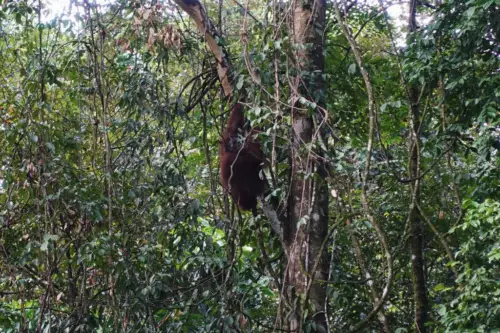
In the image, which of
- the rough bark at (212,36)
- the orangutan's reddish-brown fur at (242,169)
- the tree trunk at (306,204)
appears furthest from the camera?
the orangutan's reddish-brown fur at (242,169)

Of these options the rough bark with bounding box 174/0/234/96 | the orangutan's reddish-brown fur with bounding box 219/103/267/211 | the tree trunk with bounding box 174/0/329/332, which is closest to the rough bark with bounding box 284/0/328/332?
the tree trunk with bounding box 174/0/329/332

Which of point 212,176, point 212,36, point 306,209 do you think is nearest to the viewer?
point 306,209

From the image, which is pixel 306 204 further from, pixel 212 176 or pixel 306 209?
pixel 212 176

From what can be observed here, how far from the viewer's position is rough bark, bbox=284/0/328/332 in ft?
8.87

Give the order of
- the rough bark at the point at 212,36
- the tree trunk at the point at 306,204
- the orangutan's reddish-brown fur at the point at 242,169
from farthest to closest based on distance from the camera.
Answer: the orangutan's reddish-brown fur at the point at 242,169
the rough bark at the point at 212,36
the tree trunk at the point at 306,204

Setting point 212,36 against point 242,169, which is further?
point 242,169

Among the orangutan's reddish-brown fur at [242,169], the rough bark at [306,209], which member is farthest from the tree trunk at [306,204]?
the orangutan's reddish-brown fur at [242,169]

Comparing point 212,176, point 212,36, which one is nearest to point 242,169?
point 212,176

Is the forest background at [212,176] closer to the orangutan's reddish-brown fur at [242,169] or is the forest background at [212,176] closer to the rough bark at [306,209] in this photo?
the rough bark at [306,209]

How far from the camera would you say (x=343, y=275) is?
3.35 meters

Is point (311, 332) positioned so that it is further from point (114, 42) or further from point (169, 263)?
point (114, 42)

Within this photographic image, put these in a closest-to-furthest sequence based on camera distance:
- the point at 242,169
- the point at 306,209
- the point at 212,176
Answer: the point at 306,209
the point at 212,176
the point at 242,169

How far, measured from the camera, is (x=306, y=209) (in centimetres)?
281

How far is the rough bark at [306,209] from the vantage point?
2.70 m
